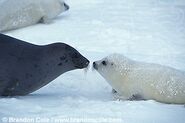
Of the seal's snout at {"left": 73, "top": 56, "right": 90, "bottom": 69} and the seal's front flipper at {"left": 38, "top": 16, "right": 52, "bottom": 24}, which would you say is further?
the seal's front flipper at {"left": 38, "top": 16, "right": 52, "bottom": 24}

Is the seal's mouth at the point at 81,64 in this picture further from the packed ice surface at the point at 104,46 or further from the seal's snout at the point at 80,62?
the packed ice surface at the point at 104,46

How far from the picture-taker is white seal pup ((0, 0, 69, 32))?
24.2 ft

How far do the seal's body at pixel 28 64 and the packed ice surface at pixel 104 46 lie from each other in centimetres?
15

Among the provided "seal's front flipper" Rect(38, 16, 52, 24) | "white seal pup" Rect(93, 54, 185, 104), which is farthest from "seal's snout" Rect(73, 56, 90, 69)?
"seal's front flipper" Rect(38, 16, 52, 24)

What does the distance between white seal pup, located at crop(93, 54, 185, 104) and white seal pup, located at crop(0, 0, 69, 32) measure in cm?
257

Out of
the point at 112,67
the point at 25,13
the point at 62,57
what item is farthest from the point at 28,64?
the point at 25,13

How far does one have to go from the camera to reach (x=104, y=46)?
6.56 meters

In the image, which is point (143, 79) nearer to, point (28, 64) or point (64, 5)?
point (28, 64)

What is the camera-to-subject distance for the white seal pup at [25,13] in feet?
24.2

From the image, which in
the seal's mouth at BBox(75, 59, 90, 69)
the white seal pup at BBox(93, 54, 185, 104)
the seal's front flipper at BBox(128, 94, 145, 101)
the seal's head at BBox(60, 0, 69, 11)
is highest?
the seal's head at BBox(60, 0, 69, 11)

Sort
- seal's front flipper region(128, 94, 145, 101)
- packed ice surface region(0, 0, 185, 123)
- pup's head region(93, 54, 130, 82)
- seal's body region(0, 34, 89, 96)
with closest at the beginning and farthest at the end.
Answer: packed ice surface region(0, 0, 185, 123)
seal's body region(0, 34, 89, 96)
seal's front flipper region(128, 94, 145, 101)
pup's head region(93, 54, 130, 82)

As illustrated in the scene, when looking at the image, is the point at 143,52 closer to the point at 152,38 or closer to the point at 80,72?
the point at 152,38

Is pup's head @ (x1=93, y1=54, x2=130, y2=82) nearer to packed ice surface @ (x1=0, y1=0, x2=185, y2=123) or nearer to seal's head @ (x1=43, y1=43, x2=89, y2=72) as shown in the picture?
packed ice surface @ (x1=0, y1=0, x2=185, y2=123)

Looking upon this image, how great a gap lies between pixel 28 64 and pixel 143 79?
3.63 ft
